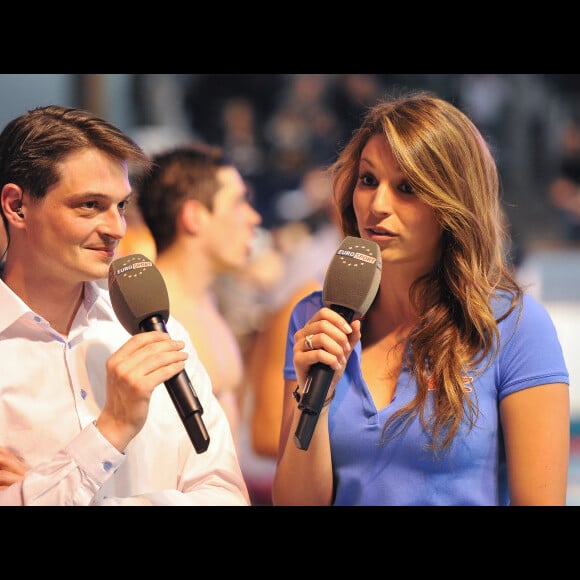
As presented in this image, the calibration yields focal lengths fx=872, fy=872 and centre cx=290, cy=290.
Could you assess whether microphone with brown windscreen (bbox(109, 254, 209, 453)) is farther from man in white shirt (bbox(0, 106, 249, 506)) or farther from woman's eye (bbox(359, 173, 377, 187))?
woman's eye (bbox(359, 173, 377, 187))

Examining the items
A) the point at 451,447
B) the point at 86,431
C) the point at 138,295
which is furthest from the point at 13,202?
the point at 451,447

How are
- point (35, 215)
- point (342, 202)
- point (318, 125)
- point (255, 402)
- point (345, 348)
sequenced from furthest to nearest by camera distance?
point (318, 125) < point (255, 402) < point (342, 202) < point (35, 215) < point (345, 348)

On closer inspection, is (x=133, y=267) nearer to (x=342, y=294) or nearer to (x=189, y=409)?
(x=189, y=409)

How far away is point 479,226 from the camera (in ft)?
7.04

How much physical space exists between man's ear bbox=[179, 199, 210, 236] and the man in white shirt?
60 centimetres

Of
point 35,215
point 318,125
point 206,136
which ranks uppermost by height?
point 318,125

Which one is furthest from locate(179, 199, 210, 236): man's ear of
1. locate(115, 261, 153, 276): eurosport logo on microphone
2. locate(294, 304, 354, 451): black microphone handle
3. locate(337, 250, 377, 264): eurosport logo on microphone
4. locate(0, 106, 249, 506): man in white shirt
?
locate(294, 304, 354, 451): black microphone handle

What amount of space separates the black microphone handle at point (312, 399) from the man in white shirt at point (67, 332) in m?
0.34

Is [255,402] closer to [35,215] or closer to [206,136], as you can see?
[206,136]

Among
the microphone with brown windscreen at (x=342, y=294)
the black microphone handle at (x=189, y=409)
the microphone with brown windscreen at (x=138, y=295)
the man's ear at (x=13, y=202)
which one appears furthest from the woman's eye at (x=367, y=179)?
the man's ear at (x=13, y=202)

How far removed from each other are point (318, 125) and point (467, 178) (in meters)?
1.45

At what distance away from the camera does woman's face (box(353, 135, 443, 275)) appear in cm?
212

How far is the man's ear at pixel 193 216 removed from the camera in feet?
9.19

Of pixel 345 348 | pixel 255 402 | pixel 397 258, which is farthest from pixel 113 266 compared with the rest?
pixel 255 402
